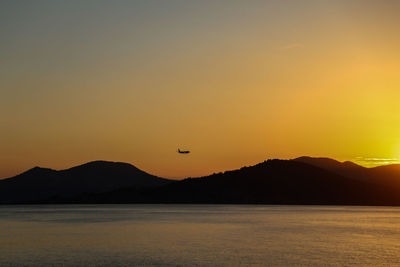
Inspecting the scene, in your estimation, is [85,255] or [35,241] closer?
[85,255]

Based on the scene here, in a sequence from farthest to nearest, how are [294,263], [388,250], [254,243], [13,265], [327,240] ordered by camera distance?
[327,240]
[254,243]
[388,250]
[294,263]
[13,265]

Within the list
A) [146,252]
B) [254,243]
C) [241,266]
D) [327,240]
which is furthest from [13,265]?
[327,240]

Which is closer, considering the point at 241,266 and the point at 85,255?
the point at 241,266

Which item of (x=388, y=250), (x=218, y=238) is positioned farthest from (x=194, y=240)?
(x=388, y=250)

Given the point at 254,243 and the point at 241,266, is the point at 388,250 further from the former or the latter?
the point at 241,266

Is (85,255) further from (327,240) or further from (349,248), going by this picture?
(327,240)

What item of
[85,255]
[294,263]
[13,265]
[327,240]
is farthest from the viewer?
[327,240]

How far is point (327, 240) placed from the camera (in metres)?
85.6

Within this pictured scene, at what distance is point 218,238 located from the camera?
285 feet

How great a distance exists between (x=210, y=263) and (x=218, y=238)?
98.9ft

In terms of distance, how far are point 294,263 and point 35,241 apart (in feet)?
137

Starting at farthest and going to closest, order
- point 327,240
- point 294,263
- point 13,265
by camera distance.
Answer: point 327,240, point 294,263, point 13,265

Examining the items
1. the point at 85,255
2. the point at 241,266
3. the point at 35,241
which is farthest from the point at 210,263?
the point at 35,241

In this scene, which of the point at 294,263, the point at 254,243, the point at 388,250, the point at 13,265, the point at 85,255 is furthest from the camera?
the point at 254,243
